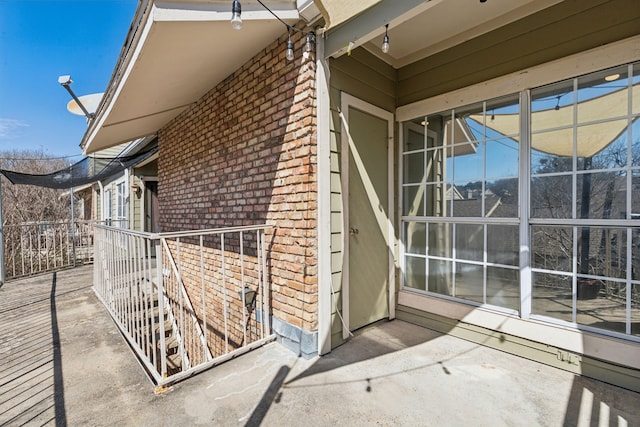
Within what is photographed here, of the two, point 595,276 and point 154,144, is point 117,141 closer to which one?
point 154,144

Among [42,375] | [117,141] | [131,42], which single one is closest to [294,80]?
[131,42]

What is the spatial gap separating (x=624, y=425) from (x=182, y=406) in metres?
2.60

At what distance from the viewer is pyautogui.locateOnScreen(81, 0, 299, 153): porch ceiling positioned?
2.03 m

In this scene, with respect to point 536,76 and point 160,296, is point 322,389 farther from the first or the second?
point 536,76

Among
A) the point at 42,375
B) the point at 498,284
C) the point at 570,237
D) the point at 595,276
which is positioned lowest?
the point at 42,375

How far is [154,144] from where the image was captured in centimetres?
629

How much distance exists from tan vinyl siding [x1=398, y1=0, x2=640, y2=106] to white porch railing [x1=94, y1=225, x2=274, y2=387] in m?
2.29

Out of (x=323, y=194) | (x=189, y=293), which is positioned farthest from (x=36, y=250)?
(x=323, y=194)

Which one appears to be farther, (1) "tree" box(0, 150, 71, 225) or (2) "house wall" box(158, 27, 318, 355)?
(1) "tree" box(0, 150, 71, 225)

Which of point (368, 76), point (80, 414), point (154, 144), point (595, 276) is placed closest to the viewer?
point (80, 414)

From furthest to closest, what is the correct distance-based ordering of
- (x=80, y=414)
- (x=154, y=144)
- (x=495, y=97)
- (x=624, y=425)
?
1. (x=154, y=144)
2. (x=495, y=97)
3. (x=80, y=414)
4. (x=624, y=425)

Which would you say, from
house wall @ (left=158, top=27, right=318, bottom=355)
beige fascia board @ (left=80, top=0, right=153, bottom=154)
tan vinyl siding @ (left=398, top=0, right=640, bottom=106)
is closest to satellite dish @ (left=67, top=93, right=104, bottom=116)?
beige fascia board @ (left=80, top=0, right=153, bottom=154)

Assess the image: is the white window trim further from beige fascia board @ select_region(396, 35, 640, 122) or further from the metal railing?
the metal railing

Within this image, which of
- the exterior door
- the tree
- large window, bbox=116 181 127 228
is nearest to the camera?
the exterior door
